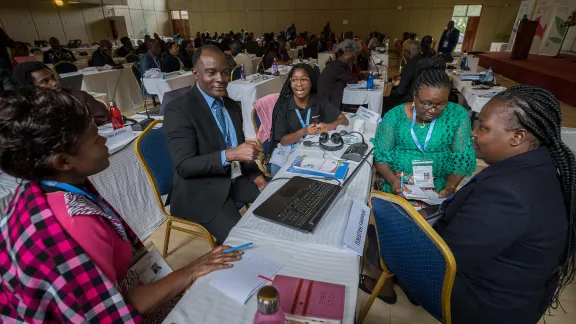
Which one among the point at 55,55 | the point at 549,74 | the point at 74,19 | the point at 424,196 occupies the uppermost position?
the point at 74,19

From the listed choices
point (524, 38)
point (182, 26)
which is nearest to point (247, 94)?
point (524, 38)

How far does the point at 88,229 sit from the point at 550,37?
44.0 ft

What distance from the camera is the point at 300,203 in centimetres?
125

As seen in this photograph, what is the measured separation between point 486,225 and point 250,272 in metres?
0.80

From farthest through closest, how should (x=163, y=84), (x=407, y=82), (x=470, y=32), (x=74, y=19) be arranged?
(x=470, y=32)
(x=74, y=19)
(x=163, y=84)
(x=407, y=82)

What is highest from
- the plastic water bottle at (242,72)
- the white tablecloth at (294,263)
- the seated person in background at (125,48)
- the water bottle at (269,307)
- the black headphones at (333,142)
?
the seated person in background at (125,48)

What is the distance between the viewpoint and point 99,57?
665cm

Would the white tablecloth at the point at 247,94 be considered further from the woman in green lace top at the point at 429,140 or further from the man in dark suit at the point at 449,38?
the man in dark suit at the point at 449,38

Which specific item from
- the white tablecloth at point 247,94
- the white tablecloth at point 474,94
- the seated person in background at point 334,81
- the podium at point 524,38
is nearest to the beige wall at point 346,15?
the podium at point 524,38

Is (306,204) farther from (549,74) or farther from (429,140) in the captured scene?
(549,74)

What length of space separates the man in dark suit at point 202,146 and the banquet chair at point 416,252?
2.73 feet

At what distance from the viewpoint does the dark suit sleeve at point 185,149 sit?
5.12 feet

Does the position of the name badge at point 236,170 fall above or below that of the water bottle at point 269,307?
below

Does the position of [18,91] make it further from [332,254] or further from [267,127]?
[267,127]
